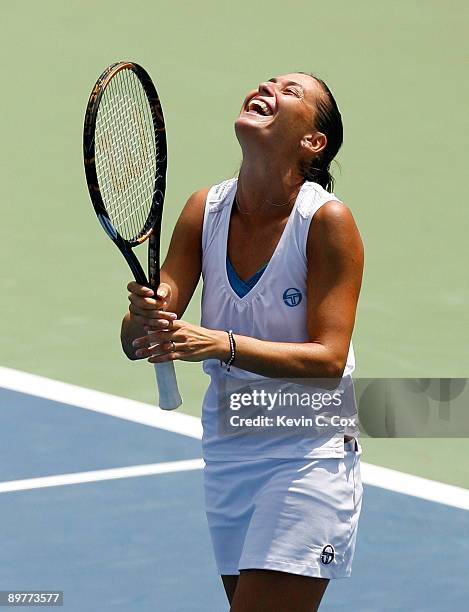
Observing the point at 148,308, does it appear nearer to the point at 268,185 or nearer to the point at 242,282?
the point at 242,282

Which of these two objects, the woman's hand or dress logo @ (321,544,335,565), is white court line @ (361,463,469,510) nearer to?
dress logo @ (321,544,335,565)

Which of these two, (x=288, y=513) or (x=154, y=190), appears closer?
(x=288, y=513)

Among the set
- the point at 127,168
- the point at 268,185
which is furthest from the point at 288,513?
the point at 127,168

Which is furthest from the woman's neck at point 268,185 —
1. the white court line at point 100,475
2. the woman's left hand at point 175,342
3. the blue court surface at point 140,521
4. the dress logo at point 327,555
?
the white court line at point 100,475

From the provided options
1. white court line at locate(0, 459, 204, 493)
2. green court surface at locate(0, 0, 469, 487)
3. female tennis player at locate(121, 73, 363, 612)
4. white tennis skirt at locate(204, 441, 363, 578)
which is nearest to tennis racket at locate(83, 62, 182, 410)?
female tennis player at locate(121, 73, 363, 612)

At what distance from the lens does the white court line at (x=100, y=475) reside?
7.48 metres

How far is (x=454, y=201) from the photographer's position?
11461mm

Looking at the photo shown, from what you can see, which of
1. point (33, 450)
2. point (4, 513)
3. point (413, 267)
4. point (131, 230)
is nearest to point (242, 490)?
point (131, 230)

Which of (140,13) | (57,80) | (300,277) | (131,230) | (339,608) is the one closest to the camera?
(300,277)

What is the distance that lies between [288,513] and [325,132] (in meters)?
1.17

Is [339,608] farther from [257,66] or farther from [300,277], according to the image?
[257,66]

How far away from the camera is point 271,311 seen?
16.0 feet

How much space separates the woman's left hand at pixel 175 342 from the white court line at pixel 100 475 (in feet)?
9.71

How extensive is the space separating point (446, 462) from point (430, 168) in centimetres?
450
